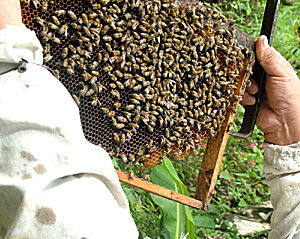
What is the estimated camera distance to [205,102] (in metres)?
2.75

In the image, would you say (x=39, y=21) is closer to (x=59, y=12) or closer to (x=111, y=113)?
(x=59, y=12)

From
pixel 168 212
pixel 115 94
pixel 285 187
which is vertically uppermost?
pixel 115 94

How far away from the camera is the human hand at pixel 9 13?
60.6 inches

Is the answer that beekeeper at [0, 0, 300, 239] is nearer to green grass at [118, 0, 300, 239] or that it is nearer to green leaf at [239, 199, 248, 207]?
green grass at [118, 0, 300, 239]

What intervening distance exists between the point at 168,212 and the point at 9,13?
8.89 ft

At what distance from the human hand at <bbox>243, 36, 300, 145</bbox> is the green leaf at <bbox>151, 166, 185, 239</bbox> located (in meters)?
1.17

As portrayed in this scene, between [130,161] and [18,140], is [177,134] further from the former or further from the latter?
[18,140]

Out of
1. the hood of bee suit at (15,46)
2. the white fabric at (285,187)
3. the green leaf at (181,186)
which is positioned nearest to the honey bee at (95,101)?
the hood of bee suit at (15,46)

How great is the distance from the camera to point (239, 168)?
6262 mm

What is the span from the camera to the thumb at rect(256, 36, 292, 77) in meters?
2.88

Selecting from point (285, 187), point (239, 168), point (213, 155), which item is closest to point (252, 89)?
point (213, 155)

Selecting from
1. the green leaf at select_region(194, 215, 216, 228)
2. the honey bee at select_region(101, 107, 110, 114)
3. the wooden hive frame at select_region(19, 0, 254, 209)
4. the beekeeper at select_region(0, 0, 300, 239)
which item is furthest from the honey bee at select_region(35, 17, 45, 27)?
the green leaf at select_region(194, 215, 216, 228)

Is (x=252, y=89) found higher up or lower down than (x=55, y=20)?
lower down

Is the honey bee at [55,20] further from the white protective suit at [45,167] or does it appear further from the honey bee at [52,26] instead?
the white protective suit at [45,167]
